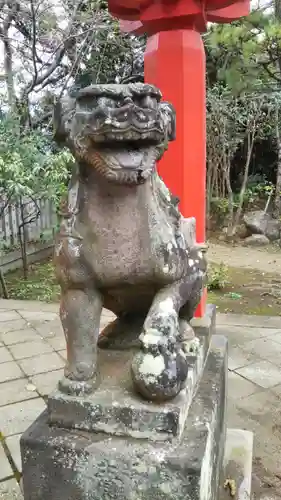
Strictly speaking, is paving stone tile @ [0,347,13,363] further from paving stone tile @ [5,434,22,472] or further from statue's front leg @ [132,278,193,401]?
statue's front leg @ [132,278,193,401]

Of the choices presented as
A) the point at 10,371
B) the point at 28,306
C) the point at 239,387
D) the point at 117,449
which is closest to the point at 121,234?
the point at 117,449

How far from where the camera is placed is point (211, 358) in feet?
5.32

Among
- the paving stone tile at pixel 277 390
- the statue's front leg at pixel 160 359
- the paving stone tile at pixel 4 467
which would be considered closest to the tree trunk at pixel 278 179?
the paving stone tile at pixel 277 390

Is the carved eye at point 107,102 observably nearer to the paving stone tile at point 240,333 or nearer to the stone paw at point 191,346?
the stone paw at point 191,346

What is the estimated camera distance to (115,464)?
1.08m

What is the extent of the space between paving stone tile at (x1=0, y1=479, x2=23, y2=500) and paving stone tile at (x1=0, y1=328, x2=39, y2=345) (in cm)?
155

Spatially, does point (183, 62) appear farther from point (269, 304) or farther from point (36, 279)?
point (36, 279)

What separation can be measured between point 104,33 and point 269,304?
180 inches

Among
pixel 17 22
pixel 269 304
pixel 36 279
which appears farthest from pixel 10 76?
pixel 269 304

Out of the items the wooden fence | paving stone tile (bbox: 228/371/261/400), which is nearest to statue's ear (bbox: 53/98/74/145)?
paving stone tile (bbox: 228/371/261/400)

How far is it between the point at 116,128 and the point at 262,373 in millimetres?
2249

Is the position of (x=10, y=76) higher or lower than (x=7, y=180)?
higher

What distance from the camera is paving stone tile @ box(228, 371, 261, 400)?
8.51 feet

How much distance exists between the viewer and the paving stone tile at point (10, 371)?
2736 mm
